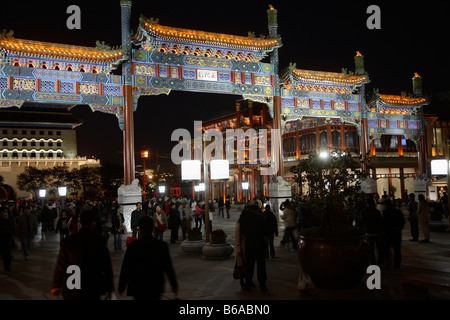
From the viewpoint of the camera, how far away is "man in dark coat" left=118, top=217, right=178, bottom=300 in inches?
181

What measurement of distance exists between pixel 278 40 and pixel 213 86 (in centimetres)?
511

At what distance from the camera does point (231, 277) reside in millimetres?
9062

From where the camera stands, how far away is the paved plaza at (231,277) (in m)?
7.25

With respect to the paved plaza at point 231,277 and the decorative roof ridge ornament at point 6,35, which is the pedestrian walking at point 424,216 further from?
the decorative roof ridge ornament at point 6,35

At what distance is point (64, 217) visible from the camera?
45.3 ft

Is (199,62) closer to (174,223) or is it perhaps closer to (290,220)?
(174,223)

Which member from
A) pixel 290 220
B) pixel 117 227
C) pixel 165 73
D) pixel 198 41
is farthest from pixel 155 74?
pixel 290 220

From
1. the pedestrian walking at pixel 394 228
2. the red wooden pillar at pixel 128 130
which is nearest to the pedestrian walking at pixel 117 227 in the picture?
the red wooden pillar at pixel 128 130

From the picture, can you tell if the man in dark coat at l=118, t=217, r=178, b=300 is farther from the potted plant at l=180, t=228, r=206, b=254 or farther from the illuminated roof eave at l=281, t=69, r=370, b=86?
the illuminated roof eave at l=281, t=69, r=370, b=86

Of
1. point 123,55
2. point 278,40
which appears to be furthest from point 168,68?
point 278,40

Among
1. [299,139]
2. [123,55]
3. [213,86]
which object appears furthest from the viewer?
[299,139]

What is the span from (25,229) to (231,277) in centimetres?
703
